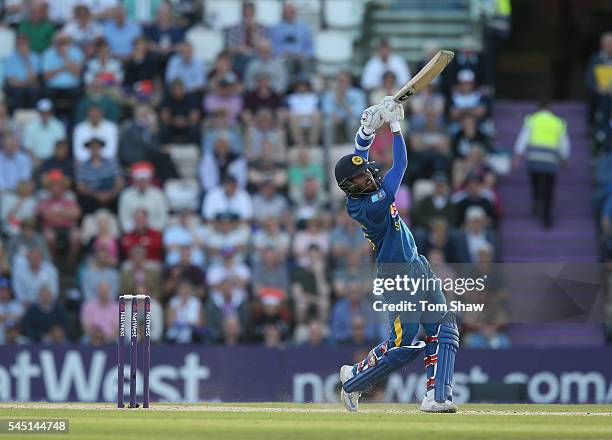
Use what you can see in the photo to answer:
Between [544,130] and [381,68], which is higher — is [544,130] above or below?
below

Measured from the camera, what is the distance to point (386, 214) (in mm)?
13422

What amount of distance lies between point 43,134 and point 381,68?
15.0 ft

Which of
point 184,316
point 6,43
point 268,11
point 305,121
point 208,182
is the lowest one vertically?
point 184,316

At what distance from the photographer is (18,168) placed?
21312 millimetres

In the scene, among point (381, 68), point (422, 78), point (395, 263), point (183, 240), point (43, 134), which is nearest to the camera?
point (395, 263)

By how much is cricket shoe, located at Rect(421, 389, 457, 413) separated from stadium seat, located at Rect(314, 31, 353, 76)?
9.84 metres

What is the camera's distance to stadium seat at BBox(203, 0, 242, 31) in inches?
910

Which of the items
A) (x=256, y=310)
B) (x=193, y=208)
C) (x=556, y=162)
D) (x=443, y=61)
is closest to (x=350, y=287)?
(x=256, y=310)

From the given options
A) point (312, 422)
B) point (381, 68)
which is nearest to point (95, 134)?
point (381, 68)

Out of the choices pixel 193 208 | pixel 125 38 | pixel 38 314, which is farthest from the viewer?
pixel 125 38

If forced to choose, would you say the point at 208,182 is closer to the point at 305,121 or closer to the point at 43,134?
the point at 305,121

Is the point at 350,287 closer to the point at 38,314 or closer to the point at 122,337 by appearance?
the point at 38,314

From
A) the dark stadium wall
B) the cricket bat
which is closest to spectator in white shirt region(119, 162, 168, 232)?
the cricket bat

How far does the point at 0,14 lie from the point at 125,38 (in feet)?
6.98
